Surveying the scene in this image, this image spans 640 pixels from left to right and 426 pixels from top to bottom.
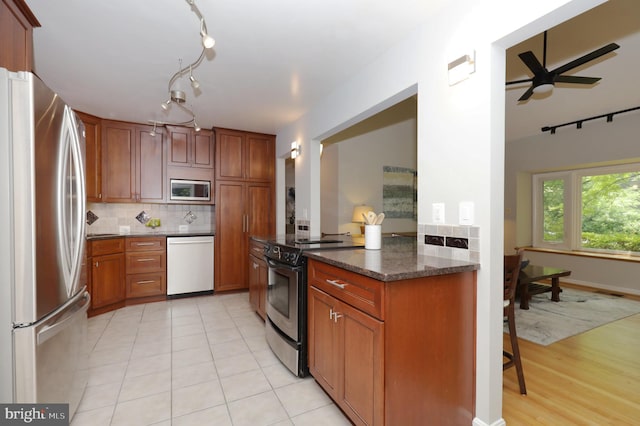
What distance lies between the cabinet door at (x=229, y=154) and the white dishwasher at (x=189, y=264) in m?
1.01

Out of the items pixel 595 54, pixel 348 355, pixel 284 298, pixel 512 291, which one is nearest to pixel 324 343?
pixel 348 355

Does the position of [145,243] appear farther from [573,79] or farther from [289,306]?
[573,79]


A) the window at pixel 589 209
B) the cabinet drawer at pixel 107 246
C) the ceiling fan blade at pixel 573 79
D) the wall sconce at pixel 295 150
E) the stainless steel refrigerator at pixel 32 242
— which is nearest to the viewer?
the stainless steel refrigerator at pixel 32 242

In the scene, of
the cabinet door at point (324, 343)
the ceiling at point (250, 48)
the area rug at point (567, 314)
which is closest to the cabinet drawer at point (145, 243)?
the ceiling at point (250, 48)

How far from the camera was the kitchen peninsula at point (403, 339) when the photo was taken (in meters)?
1.34

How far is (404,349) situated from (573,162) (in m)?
5.35

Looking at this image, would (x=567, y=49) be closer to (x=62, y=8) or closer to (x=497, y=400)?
(x=497, y=400)

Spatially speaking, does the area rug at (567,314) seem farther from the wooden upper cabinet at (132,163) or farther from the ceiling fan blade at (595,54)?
the wooden upper cabinet at (132,163)

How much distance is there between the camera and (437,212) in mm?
1840

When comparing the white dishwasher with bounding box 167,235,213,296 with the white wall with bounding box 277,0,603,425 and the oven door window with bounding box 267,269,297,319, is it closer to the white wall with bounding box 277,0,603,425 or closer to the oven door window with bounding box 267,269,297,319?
the oven door window with bounding box 267,269,297,319

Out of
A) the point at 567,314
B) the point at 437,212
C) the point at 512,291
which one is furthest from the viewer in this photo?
the point at 567,314

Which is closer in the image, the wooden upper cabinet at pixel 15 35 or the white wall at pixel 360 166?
the wooden upper cabinet at pixel 15 35

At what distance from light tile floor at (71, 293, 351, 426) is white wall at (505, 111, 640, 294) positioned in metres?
5.32

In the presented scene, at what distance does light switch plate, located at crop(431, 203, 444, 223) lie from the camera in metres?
1.81
